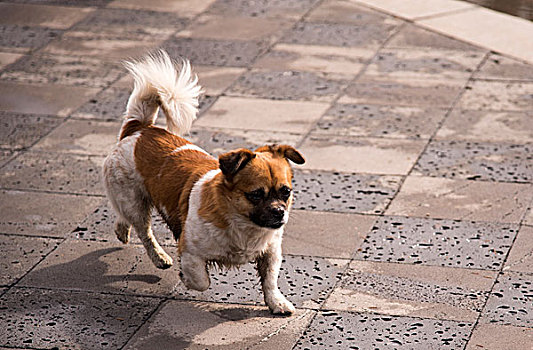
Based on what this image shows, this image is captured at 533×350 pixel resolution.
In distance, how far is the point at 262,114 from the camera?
9.24 m

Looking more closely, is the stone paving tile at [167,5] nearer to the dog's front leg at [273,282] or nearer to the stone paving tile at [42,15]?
the stone paving tile at [42,15]

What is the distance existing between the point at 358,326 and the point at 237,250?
0.90m

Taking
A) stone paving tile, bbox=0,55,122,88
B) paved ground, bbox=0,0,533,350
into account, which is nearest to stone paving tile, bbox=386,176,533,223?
paved ground, bbox=0,0,533,350

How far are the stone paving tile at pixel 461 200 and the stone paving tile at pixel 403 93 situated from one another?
1.86 meters

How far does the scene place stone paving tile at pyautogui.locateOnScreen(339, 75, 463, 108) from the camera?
30.9 feet

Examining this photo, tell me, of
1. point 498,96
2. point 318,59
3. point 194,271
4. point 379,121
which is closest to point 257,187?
point 194,271

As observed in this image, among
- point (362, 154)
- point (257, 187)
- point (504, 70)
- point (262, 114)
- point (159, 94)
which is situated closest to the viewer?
point (257, 187)

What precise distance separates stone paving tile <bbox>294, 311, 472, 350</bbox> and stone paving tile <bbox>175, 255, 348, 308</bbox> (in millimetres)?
287

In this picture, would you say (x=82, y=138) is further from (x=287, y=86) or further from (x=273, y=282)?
(x=273, y=282)

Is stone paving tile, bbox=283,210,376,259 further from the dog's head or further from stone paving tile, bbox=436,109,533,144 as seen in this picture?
stone paving tile, bbox=436,109,533,144

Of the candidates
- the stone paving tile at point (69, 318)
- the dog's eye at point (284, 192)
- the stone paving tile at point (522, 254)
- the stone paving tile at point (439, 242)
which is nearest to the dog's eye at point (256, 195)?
the dog's eye at point (284, 192)

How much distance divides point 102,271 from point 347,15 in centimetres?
692

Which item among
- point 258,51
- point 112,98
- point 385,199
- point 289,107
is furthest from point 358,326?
point 258,51

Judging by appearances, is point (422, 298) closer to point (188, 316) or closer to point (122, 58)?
point (188, 316)
